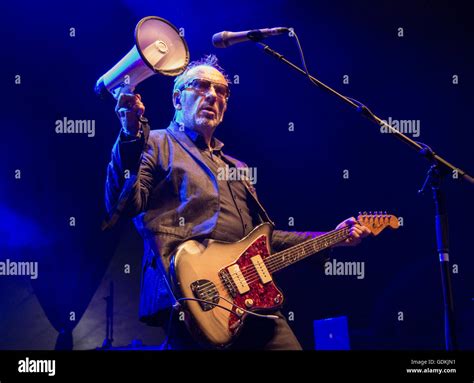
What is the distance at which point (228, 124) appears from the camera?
4934 millimetres

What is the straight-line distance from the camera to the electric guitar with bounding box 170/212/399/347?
3090mm

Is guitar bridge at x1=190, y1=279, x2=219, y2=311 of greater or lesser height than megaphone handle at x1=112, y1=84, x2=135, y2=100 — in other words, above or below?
below

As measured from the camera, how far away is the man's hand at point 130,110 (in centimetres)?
293

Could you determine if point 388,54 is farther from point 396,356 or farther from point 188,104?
point 396,356

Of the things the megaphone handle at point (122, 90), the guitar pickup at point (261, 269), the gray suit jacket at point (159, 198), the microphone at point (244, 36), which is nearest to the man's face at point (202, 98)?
the gray suit jacket at point (159, 198)

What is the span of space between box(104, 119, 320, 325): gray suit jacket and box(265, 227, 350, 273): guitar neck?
0.43m

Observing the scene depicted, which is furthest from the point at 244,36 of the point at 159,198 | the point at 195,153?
the point at 159,198

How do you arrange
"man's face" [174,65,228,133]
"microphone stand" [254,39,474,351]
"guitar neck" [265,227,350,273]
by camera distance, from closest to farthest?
"microphone stand" [254,39,474,351], "guitar neck" [265,227,350,273], "man's face" [174,65,228,133]

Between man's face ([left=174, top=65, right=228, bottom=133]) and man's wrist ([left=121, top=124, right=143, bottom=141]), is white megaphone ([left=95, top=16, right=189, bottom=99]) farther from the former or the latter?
man's face ([left=174, top=65, right=228, bottom=133])

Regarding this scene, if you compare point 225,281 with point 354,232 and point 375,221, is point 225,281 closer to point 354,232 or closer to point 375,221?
point 354,232

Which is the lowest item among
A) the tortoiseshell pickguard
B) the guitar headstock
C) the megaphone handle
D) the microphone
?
the tortoiseshell pickguard

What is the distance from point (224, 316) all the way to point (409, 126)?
98.5 inches

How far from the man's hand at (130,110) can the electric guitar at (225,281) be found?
2.24 ft

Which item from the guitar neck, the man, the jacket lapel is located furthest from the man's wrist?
the guitar neck
